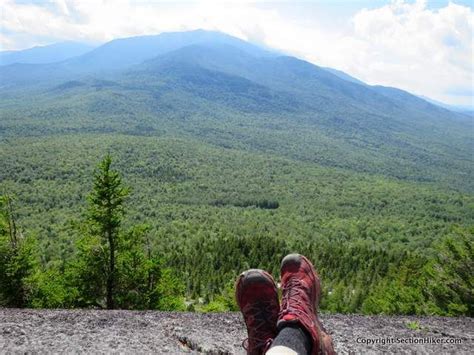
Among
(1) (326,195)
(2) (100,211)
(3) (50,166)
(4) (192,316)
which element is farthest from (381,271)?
(3) (50,166)

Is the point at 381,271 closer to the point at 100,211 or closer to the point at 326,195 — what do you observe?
the point at 100,211

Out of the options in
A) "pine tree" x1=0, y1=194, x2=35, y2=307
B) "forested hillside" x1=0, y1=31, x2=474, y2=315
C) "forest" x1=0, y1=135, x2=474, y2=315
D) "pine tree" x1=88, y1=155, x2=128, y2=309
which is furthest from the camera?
"forested hillside" x1=0, y1=31, x2=474, y2=315

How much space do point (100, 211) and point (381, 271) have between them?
4054 cm

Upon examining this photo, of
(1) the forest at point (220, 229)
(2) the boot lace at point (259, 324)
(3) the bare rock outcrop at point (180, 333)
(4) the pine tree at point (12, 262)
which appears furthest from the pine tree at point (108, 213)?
(2) the boot lace at point (259, 324)

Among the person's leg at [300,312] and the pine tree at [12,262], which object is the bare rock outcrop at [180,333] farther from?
the pine tree at [12,262]

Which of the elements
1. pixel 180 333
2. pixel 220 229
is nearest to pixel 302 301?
pixel 180 333

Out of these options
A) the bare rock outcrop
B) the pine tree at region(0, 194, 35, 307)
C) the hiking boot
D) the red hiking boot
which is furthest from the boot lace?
the pine tree at region(0, 194, 35, 307)

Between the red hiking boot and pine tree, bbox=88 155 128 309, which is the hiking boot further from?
pine tree, bbox=88 155 128 309

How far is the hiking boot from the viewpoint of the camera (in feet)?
12.7

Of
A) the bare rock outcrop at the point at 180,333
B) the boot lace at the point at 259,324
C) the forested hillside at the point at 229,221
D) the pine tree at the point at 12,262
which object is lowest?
the forested hillside at the point at 229,221

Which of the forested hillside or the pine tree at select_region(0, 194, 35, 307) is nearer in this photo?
the pine tree at select_region(0, 194, 35, 307)

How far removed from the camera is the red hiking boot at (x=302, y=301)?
11.7 ft

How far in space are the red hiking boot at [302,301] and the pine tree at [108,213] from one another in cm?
886

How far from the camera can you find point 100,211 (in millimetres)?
12461
